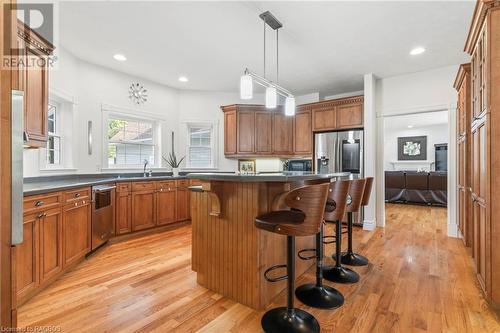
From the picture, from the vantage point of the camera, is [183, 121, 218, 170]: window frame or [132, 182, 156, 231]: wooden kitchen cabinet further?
[183, 121, 218, 170]: window frame

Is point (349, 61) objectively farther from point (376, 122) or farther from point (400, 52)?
point (376, 122)

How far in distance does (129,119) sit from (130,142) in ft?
1.41

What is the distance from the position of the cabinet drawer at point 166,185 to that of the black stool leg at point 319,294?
2.87 meters

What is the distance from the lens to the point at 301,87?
5.12 metres

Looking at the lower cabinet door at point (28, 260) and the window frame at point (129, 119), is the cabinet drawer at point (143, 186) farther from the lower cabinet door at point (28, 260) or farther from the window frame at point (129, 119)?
the lower cabinet door at point (28, 260)

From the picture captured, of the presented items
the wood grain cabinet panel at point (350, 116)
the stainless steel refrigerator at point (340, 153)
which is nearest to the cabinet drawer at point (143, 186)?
the stainless steel refrigerator at point (340, 153)

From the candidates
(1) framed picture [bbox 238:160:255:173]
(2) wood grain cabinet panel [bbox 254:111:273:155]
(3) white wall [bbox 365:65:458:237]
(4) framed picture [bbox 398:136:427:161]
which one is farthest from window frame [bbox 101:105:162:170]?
(4) framed picture [bbox 398:136:427:161]

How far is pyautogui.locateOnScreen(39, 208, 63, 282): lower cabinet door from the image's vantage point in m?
2.17

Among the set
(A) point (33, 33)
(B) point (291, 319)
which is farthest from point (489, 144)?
(A) point (33, 33)

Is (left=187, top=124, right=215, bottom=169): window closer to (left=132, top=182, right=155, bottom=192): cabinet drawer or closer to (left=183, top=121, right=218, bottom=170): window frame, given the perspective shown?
(left=183, top=121, right=218, bottom=170): window frame

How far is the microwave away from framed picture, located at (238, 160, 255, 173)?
823mm

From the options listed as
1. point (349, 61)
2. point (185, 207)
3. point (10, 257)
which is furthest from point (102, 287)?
point (349, 61)

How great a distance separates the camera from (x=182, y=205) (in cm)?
450

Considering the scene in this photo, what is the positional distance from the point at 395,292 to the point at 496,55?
81.8 inches
